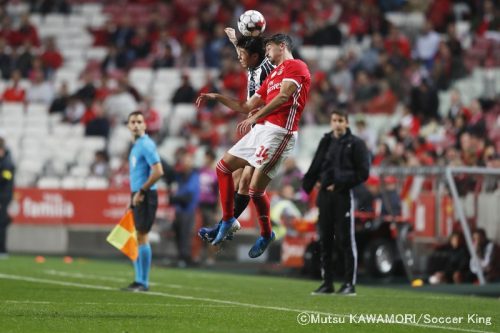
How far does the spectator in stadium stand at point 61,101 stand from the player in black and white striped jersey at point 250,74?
17.5 meters

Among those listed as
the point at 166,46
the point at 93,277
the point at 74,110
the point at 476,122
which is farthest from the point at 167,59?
the point at 93,277

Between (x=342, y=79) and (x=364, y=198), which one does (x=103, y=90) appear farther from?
(x=364, y=198)

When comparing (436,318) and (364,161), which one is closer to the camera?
(436,318)

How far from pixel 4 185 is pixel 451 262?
9116 mm

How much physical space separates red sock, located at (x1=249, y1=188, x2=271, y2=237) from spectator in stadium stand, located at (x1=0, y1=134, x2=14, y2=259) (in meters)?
11.7

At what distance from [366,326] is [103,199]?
15.7 metres

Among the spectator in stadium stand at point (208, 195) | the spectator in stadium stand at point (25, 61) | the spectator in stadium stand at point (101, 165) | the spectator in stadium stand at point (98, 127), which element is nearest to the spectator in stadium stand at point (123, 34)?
the spectator in stadium stand at point (25, 61)

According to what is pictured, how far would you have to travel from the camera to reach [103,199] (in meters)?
26.5

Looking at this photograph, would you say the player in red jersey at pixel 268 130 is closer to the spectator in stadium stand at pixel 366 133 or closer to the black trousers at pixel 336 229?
the black trousers at pixel 336 229

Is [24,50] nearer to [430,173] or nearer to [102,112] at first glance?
[102,112]

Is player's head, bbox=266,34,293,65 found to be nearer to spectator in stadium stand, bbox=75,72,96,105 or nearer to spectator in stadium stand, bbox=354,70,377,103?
spectator in stadium stand, bbox=354,70,377,103

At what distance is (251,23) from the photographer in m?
12.4

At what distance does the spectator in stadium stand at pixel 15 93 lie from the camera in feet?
101

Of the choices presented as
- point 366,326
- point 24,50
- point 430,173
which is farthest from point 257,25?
point 24,50
